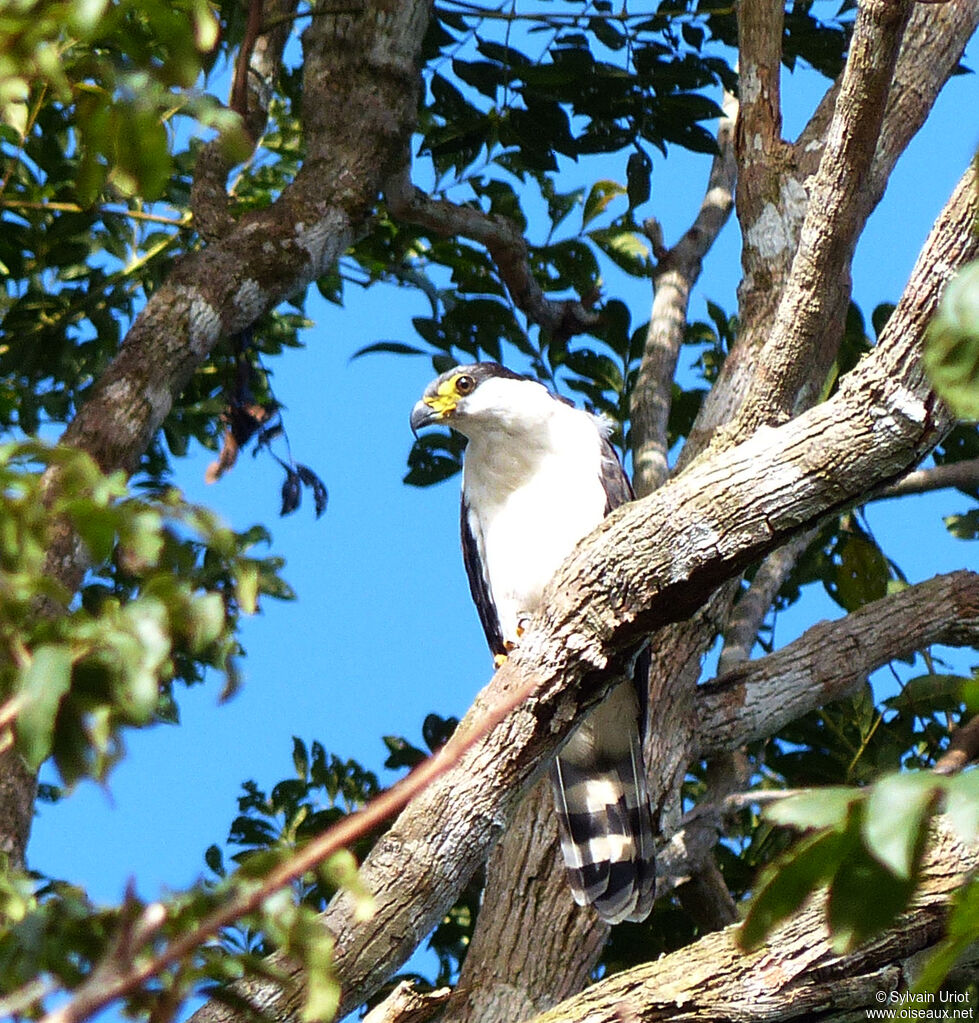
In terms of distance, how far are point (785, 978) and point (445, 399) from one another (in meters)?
2.45

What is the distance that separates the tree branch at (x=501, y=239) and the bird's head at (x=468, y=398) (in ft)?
2.12

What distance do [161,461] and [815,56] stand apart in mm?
3179

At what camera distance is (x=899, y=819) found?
36.5 inches

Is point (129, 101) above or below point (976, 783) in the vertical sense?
above

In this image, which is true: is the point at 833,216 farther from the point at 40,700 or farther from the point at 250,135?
the point at 40,700

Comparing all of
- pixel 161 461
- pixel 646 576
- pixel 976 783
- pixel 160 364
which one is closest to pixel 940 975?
pixel 976 783

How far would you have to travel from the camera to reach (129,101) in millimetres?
1295

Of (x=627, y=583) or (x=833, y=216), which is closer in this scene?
(x=627, y=583)

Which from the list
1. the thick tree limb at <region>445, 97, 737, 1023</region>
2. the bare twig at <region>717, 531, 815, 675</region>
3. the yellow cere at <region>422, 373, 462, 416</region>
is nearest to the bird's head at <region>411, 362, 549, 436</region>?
the yellow cere at <region>422, 373, 462, 416</region>

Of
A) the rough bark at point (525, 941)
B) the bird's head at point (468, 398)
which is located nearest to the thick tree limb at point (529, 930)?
the rough bark at point (525, 941)

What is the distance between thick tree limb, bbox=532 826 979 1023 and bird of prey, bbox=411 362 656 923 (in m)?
1.10

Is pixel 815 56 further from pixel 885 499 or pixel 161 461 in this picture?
pixel 161 461

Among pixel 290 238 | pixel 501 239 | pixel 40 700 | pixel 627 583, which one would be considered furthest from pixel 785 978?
pixel 501 239

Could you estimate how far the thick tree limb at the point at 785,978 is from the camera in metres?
2.88
